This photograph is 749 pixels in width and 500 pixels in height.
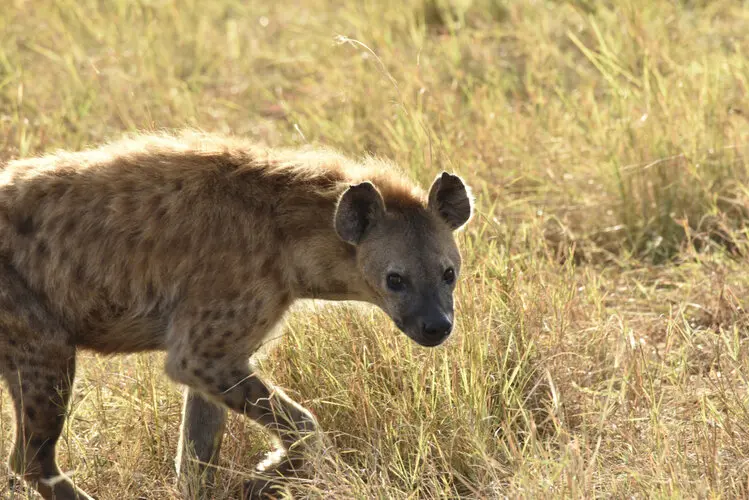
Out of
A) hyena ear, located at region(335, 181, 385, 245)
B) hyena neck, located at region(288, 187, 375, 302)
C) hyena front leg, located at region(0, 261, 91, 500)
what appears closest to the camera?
hyena front leg, located at region(0, 261, 91, 500)

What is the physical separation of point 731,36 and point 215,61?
3.26 m

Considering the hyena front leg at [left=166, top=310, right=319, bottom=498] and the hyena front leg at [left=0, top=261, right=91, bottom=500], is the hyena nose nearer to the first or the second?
the hyena front leg at [left=166, top=310, right=319, bottom=498]

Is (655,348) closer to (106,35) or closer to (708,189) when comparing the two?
(708,189)

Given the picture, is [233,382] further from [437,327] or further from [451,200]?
[451,200]

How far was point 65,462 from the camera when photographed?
4.25 m

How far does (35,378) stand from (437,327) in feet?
4.10

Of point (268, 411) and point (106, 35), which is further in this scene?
point (106, 35)

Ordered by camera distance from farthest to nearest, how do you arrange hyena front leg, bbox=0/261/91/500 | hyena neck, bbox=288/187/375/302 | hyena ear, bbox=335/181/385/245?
hyena neck, bbox=288/187/375/302 < hyena ear, bbox=335/181/385/245 < hyena front leg, bbox=0/261/91/500

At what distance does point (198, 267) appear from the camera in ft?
13.2

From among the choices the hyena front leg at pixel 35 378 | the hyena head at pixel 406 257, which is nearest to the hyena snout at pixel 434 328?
the hyena head at pixel 406 257

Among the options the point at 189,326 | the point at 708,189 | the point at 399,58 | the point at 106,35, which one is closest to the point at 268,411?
the point at 189,326

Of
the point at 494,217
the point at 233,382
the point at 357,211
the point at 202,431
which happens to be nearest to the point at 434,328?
the point at 357,211

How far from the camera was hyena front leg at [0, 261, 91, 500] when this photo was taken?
384 cm

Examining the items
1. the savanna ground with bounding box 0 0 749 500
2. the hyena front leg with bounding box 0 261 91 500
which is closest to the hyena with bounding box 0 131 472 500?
the hyena front leg with bounding box 0 261 91 500
